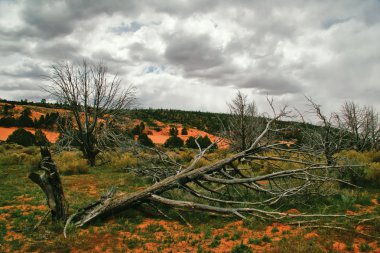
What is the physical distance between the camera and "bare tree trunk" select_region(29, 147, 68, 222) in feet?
21.7

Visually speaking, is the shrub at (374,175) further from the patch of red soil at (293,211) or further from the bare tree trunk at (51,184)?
the bare tree trunk at (51,184)

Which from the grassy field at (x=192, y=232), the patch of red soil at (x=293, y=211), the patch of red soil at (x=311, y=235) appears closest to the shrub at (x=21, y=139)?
the grassy field at (x=192, y=232)

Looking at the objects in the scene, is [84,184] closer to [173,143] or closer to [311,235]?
[311,235]

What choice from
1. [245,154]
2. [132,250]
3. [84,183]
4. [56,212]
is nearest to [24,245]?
[56,212]

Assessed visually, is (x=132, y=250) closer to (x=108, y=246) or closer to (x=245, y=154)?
(x=108, y=246)

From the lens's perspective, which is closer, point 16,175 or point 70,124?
point 16,175

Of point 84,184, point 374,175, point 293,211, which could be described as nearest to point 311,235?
point 293,211

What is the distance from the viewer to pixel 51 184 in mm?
6738

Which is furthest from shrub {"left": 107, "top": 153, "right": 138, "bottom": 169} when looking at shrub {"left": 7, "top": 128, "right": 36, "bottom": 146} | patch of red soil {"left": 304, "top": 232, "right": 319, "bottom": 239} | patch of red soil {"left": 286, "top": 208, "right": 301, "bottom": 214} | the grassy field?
shrub {"left": 7, "top": 128, "right": 36, "bottom": 146}

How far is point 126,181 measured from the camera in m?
14.3

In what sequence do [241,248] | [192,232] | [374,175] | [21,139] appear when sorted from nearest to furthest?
1. [241,248]
2. [192,232]
3. [374,175]
4. [21,139]

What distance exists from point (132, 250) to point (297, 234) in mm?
3551

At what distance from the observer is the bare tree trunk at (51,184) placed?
6.62m

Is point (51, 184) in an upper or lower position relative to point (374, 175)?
upper
